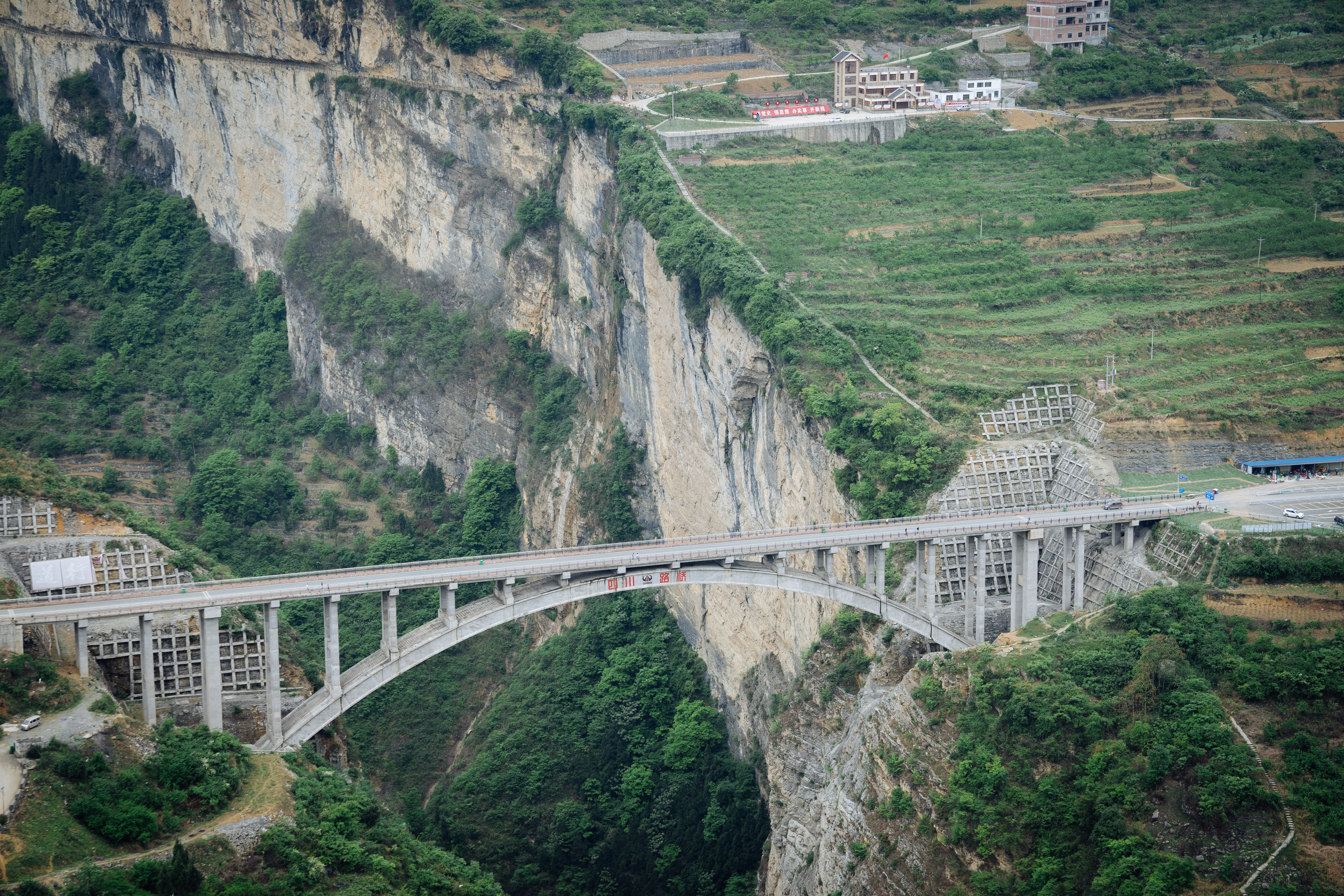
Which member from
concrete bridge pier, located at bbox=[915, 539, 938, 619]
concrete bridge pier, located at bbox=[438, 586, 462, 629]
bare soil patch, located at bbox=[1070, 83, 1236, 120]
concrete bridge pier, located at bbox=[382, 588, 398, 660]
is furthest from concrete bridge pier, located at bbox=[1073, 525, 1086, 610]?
bare soil patch, located at bbox=[1070, 83, 1236, 120]

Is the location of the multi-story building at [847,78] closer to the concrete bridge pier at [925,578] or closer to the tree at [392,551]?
the tree at [392,551]

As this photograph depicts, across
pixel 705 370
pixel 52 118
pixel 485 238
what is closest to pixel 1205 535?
pixel 705 370

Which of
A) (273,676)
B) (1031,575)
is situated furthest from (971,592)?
(273,676)

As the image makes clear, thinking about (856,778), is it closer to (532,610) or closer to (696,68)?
(532,610)

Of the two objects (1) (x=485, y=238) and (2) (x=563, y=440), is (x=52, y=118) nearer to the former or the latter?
(1) (x=485, y=238)

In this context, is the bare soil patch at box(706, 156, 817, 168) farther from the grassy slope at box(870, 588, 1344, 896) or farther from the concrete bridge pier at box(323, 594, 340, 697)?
the concrete bridge pier at box(323, 594, 340, 697)

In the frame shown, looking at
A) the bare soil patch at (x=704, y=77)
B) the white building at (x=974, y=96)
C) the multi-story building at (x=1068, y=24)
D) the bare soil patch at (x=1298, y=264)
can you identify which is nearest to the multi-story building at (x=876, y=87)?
the white building at (x=974, y=96)
